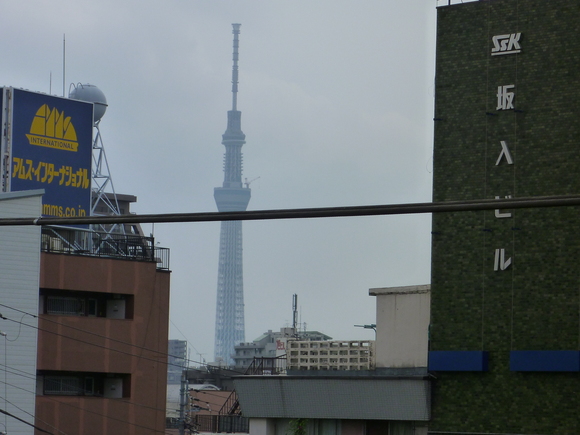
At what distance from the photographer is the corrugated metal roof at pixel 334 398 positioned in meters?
41.3

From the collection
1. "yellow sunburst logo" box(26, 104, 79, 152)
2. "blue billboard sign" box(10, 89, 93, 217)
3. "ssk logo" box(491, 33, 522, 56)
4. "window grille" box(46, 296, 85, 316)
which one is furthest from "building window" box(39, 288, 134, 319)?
"ssk logo" box(491, 33, 522, 56)

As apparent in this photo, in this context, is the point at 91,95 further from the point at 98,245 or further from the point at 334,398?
the point at 334,398

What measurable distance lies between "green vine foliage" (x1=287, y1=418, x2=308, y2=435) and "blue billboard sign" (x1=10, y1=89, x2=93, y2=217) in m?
21.6

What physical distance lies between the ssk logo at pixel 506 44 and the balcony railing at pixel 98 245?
28.6 metres

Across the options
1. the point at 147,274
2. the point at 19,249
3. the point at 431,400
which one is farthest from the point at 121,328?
the point at 431,400

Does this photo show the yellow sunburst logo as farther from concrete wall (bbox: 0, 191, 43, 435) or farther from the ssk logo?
the ssk logo

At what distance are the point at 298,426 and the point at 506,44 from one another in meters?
17.6

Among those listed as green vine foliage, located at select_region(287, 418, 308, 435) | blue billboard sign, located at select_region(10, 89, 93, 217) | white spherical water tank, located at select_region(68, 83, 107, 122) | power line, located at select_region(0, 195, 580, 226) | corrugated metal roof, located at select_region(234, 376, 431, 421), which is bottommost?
green vine foliage, located at select_region(287, 418, 308, 435)

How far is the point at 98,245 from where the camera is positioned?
63438mm

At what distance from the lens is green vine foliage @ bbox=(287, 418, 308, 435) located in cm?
4418

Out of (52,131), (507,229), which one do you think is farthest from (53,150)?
(507,229)

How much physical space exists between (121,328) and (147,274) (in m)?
3.91

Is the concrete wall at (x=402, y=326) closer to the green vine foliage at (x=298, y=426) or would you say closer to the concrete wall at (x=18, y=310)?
the green vine foliage at (x=298, y=426)

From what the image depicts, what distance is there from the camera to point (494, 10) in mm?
40125
